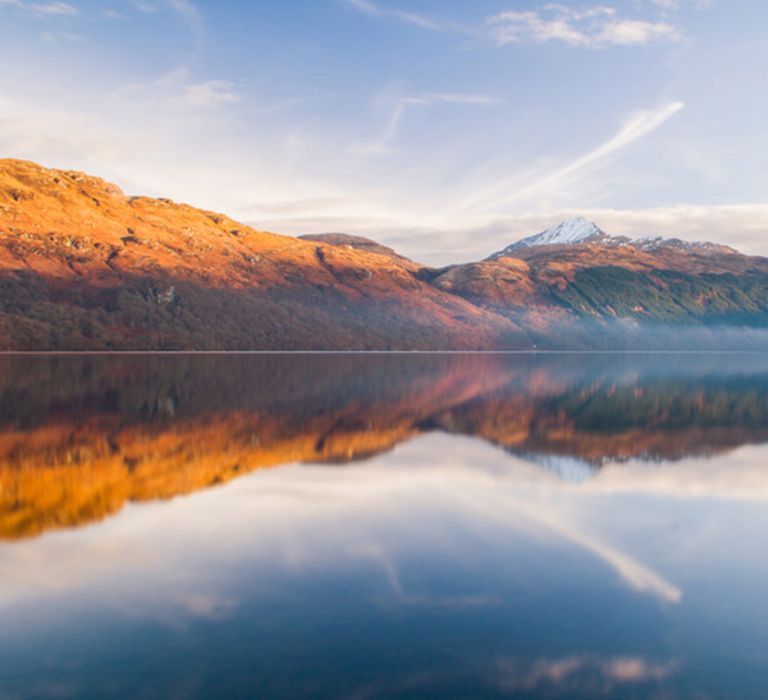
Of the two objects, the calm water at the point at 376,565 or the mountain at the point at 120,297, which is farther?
the mountain at the point at 120,297

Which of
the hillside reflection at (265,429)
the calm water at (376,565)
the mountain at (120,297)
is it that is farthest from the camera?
the mountain at (120,297)

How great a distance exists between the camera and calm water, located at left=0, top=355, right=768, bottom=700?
7469 mm

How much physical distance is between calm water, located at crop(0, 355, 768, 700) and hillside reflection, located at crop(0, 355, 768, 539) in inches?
8.1

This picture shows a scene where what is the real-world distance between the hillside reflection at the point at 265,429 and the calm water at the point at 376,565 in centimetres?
21

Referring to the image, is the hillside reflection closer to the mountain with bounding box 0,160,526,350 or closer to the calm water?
the calm water

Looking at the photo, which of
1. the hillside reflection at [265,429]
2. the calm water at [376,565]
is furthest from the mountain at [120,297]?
the calm water at [376,565]

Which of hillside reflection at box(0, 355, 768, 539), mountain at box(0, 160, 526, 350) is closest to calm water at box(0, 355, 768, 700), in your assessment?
hillside reflection at box(0, 355, 768, 539)

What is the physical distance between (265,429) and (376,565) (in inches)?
657

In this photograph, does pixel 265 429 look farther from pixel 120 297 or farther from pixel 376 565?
pixel 120 297

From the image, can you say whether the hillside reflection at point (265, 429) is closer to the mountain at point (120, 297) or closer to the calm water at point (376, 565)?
the calm water at point (376, 565)

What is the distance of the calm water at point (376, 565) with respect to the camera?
747 centimetres

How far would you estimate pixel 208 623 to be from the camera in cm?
863

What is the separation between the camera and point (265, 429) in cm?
2705

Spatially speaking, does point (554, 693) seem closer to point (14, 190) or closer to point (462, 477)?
point (462, 477)
